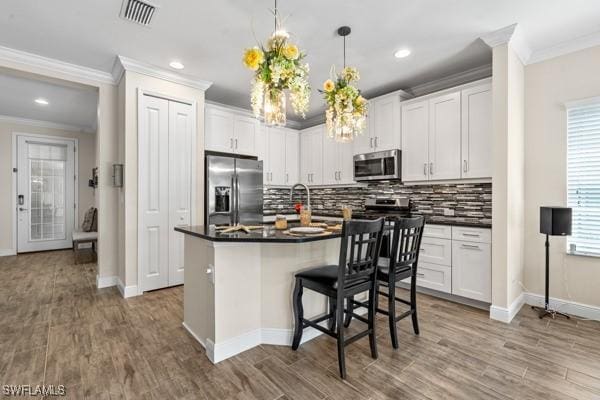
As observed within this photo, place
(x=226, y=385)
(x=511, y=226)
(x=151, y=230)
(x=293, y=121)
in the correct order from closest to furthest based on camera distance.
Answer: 1. (x=226, y=385)
2. (x=511, y=226)
3. (x=151, y=230)
4. (x=293, y=121)

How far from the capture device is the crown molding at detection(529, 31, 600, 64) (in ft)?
9.10

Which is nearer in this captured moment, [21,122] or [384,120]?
[384,120]

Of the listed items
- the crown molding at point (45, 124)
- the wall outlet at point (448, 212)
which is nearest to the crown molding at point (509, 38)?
the wall outlet at point (448, 212)

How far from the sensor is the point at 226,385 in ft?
5.89

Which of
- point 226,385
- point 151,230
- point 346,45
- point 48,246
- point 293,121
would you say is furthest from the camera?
point 48,246

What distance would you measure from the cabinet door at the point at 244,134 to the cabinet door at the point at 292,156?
2.53 ft

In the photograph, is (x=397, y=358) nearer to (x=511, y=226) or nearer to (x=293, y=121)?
(x=511, y=226)

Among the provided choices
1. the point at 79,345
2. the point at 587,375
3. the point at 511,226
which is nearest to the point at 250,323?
the point at 79,345

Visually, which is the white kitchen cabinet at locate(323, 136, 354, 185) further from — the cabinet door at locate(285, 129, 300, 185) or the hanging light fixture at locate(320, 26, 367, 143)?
the hanging light fixture at locate(320, 26, 367, 143)

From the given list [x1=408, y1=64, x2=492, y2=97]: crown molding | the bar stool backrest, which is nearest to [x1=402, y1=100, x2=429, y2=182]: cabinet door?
[x1=408, y1=64, x2=492, y2=97]: crown molding

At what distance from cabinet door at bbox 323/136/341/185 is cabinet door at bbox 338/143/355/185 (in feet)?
0.22

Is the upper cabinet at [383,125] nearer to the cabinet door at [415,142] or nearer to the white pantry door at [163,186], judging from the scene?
the cabinet door at [415,142]

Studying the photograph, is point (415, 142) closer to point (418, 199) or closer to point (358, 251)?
point (418, 199)

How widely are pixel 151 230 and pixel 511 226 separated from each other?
401 centimetres
